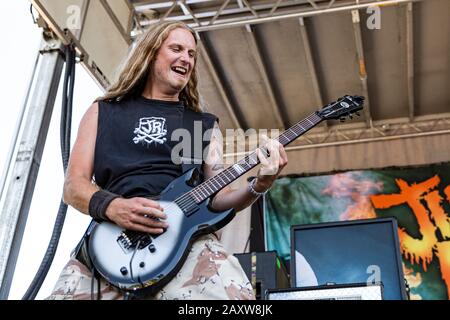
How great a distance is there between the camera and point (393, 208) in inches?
233

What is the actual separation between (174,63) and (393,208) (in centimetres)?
484

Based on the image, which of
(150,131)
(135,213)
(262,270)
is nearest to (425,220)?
(262,270)

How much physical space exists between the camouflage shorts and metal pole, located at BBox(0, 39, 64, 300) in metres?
1.84

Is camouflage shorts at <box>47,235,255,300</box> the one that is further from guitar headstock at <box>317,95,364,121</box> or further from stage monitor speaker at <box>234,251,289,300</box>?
stage monitor speaker at <box>234,251,289,300</box>

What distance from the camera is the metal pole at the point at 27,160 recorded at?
9.54ft

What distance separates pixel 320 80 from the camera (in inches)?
234

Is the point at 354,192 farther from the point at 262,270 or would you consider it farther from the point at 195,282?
the point at 195,282

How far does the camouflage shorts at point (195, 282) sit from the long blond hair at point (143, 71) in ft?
1.63

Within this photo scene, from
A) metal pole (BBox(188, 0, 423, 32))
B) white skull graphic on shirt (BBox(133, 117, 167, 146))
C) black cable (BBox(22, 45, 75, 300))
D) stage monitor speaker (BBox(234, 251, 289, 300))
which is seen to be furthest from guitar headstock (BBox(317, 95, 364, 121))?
metal pole (BBox(188, 0, 423, 32))

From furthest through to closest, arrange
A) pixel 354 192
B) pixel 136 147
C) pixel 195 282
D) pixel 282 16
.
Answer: pixel 354 192, pixel 282 16, pixel 136 147, pixel 195 282

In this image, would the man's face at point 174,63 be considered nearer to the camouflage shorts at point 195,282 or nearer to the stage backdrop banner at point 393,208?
the camouflage shorts at point 195,282

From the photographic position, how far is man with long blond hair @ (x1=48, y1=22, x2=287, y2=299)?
1178mm

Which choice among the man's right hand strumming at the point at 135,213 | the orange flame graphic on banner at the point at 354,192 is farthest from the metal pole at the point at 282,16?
the man's right hand strumming at the point at 135,213

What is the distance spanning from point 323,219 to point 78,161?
16.5 feet
